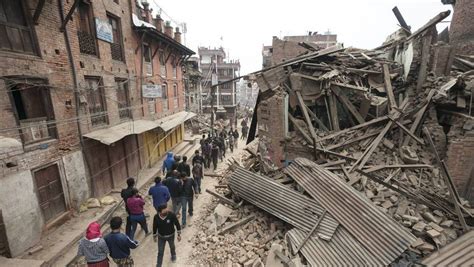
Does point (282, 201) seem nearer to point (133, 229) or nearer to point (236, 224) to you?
point (236, 224)

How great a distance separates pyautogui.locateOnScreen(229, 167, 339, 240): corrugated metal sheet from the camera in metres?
5.78

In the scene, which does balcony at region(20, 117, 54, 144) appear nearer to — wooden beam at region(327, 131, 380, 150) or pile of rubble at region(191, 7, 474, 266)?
pile of rubble at region(191, 7, 474, 266)

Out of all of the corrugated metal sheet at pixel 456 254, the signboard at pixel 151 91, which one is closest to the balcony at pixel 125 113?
the signboard at pixel 151 91

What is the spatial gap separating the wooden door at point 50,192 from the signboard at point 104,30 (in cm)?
580

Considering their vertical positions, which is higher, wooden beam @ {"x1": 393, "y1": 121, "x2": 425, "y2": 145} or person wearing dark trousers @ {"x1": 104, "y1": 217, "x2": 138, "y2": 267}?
wooden beam @ {"x1": 393, "y1": 121, "x2": 425, "y2": 145}

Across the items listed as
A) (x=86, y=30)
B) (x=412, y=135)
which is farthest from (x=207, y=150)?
(x=412, y=135)

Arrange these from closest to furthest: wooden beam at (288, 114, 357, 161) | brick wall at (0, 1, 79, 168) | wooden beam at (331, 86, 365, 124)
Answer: brick wall at (0, 1, 79, 168) → wooden beam at (288, 114, 357, 161) → wooden beam at (331, 86, 365, 124)

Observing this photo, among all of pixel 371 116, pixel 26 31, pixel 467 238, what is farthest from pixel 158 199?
pixel 371 116

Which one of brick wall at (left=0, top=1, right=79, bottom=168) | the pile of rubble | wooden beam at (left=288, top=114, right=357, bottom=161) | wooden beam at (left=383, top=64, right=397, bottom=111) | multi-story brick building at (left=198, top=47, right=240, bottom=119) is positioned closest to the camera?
the pile of rubble

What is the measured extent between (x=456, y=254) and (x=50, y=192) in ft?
36.2

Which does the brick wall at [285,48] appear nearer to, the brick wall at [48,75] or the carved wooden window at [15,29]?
the brick wall at [48,75]

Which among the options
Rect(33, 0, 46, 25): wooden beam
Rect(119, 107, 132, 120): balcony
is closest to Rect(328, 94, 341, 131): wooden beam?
Rect(119, 107, 132, 120): balcony

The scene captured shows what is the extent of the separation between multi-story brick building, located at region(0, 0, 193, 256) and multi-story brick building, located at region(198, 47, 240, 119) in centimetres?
2865

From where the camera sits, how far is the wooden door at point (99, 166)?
9148mm
